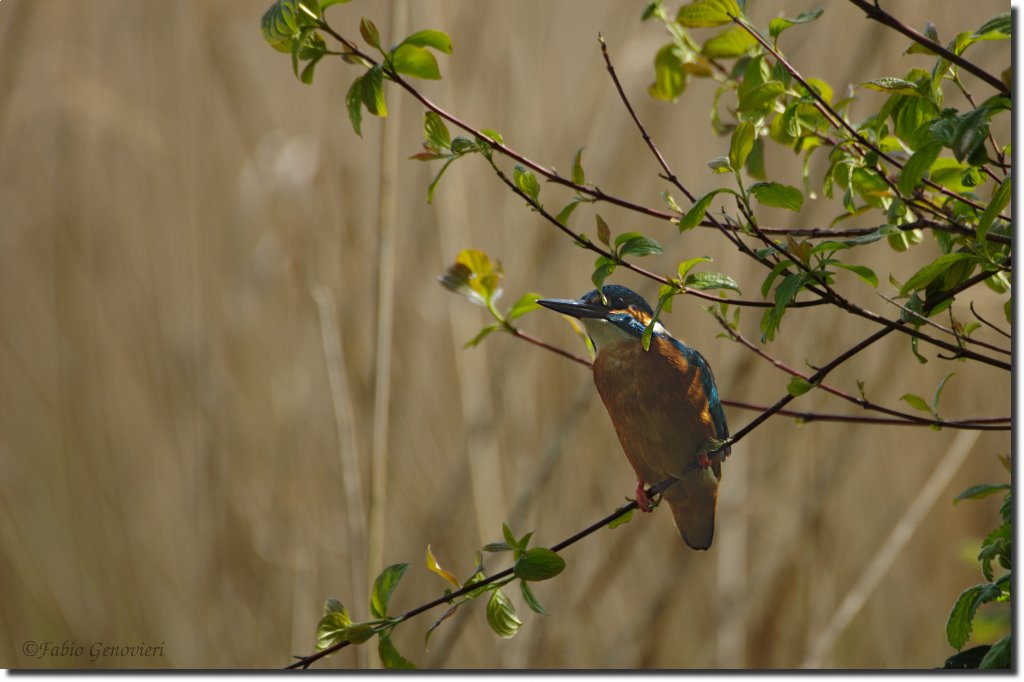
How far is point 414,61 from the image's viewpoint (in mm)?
528

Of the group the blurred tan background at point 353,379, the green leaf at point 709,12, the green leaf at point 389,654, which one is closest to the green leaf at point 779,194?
the green leaf at point 709,12

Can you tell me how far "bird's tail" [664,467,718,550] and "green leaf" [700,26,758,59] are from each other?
0.99 feet

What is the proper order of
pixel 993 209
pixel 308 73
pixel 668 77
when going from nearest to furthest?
pixel 993 209 < pixel 308 73 < pixel 668 77

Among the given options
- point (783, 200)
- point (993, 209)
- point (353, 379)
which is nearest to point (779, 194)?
point (783, 200)

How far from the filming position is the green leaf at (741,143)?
0.50 m

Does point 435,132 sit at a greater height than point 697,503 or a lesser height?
greater

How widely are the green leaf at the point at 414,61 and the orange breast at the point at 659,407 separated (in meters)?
0.19

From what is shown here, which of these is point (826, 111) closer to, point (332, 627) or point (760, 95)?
point (760, 95)

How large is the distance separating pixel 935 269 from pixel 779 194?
89mm

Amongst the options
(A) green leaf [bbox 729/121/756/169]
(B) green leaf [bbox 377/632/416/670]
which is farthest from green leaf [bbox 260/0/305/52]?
(B) green leaf [bbox 377/632/416/670]

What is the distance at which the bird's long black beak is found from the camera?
0.50 meters

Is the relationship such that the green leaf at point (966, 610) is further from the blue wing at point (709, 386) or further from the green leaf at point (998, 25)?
the green leaf at point (998, 25)

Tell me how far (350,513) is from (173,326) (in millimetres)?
641

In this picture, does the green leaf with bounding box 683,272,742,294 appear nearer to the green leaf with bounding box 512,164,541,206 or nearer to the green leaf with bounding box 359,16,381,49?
the green leaf with bounding box 512,164,541,206
